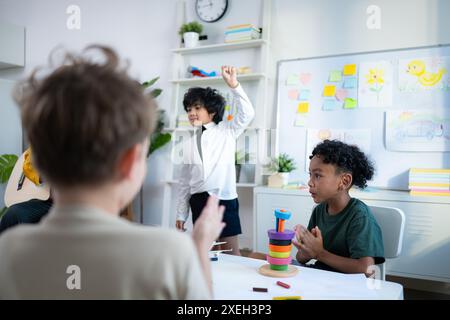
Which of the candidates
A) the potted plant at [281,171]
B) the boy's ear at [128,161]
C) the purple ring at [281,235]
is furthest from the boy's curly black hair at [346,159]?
the potted plant at [281,171]

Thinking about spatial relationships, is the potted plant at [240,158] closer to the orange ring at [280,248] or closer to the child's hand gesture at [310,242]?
the child's hand gesture at [310,242]

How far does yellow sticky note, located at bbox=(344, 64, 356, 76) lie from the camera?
3145 millimetres

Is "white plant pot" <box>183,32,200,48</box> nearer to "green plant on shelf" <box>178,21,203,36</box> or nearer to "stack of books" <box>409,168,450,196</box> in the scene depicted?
"green plant on shelf" <box>178,21,203,36</box>

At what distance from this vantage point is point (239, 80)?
354cm

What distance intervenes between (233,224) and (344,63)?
5.35 ft

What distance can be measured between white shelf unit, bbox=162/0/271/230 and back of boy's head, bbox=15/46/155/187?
8.93 feet

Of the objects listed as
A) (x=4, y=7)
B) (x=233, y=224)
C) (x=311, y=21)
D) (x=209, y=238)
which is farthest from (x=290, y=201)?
(x=4, y=7)

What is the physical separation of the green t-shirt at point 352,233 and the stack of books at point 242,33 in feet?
6.90

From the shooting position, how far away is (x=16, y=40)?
188 inches

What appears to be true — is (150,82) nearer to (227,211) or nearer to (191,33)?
(191,33)

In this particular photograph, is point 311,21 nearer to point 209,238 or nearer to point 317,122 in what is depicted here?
point 317,122

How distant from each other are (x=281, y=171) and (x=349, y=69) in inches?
39.0

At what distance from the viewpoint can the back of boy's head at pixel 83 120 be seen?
0.55 metres

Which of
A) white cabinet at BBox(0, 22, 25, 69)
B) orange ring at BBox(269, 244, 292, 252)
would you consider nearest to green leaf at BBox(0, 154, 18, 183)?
white cabinet at BBox(0, 22, 25, 69)
